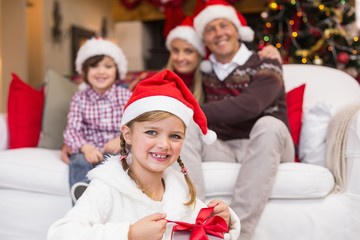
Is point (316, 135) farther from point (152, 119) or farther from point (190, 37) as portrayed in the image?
point (152, 119)

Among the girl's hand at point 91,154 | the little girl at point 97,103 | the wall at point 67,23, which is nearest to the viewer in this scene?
the girl's hand at point 91,154

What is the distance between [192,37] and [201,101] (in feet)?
1.09

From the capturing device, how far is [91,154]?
1714 mm

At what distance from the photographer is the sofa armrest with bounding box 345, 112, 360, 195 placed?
5.23ft

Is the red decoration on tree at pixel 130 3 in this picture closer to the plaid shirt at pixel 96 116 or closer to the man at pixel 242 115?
the man at pixel 242 115

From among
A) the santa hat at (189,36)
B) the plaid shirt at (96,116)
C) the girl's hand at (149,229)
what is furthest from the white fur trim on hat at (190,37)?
the girl's hand at (149,229)

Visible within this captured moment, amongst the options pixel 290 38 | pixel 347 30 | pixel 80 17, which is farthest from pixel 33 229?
pixel 80 17

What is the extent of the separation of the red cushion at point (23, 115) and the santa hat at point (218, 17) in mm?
894

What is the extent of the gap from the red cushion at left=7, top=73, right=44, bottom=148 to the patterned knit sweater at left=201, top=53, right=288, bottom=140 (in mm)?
856

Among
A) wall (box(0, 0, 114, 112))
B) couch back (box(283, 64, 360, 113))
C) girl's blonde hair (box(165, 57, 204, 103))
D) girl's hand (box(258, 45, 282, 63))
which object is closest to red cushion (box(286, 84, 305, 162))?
couch back (box(283, 64, 360, 113))

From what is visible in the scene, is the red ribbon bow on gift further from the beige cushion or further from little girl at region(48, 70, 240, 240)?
the beige cushion

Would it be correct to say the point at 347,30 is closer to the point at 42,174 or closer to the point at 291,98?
the point at 291,98

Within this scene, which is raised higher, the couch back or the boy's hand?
the couch back

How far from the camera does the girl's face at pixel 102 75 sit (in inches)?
76.9
